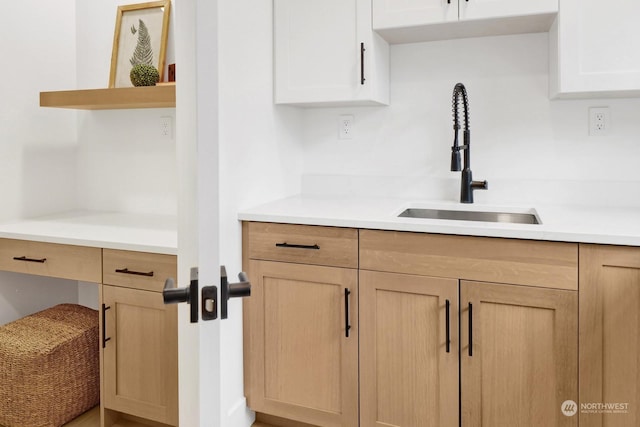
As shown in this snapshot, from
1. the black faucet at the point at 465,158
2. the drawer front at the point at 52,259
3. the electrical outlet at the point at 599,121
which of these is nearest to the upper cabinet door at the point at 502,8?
the black faucet at the point at 465,158

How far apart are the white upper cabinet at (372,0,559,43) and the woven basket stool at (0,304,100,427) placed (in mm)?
1809

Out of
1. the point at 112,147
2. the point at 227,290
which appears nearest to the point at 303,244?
the point at 227,290

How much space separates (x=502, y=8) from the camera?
1.82 meters

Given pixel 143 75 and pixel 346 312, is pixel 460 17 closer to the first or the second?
pixel 346 312

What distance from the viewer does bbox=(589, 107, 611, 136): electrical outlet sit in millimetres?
1997

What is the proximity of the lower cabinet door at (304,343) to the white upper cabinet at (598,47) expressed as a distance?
1093mm

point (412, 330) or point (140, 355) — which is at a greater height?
point (412, 330)

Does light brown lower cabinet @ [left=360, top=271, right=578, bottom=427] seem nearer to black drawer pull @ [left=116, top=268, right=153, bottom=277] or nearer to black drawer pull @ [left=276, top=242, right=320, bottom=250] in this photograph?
black drawer pull @ [left=276, top=242, right=320, bottom=250]

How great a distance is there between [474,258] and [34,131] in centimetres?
215

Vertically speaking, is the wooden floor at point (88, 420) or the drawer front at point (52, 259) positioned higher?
the drawer front at point (52, 259)

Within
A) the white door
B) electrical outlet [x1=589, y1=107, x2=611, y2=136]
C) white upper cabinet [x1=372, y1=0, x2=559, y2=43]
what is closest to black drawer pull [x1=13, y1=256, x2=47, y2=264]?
the white door

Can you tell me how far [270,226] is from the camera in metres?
1.87

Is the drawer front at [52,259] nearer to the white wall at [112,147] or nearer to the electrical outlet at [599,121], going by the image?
the white wall at [112,147]

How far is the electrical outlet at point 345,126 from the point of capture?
242 centimetres
